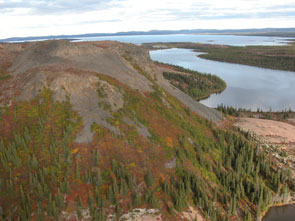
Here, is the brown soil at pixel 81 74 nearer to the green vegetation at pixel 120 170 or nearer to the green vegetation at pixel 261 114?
the green vegetation at pixel 120 170

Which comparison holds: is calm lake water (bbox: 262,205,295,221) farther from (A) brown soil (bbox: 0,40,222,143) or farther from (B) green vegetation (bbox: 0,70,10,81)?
(B) green vegetation (bbox: 0,70,10,81)

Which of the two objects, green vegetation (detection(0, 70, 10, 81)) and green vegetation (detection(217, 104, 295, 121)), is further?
green vegetation (detection(217, 104, 295, 121))

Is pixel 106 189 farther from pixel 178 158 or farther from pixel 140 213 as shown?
pixel 178 158

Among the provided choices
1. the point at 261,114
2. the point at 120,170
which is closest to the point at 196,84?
the point at 261,114

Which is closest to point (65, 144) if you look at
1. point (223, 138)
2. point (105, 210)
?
point (105, 210)

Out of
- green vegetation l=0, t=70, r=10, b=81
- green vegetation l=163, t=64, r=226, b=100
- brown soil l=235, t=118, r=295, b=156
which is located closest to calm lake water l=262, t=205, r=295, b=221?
brown soil l=235, t=118, r=295, b=156
